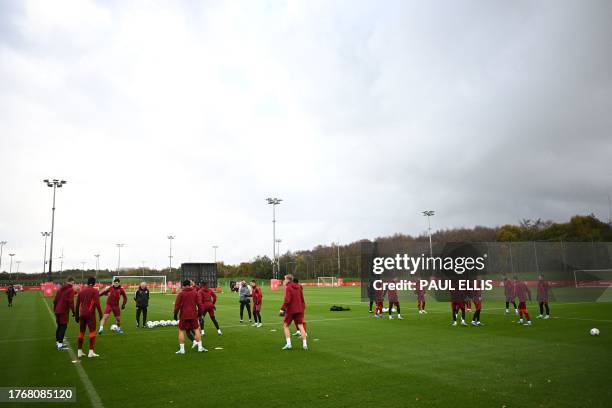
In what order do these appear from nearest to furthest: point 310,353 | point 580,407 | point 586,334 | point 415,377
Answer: point 580,407 → point 415,377 → point 310,353 → point 586,334

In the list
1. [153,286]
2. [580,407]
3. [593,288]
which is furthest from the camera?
[153,286]

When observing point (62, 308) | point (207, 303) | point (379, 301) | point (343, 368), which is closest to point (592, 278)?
point (379, 301)

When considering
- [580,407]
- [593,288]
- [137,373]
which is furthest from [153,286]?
[580,407]

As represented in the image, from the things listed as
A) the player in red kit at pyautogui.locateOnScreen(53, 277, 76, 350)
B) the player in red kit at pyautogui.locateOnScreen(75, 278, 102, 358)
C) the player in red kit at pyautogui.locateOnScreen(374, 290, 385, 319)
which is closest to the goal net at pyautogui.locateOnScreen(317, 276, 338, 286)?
the player in red kit at pyautogui.locateOnScreen(374, 290, 385, 319)

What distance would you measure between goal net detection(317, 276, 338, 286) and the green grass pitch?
241 ft

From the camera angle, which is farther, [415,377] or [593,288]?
[593,288]

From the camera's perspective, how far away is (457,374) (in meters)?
9.16

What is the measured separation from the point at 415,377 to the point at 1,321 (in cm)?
2424

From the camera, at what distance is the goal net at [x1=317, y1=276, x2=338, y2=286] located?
8957 centimetres

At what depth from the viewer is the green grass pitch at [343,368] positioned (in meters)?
7.45

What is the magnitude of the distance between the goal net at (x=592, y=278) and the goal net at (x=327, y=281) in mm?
47947

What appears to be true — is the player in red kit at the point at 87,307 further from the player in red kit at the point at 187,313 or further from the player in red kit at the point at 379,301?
the player in red kit at the point at 379,301

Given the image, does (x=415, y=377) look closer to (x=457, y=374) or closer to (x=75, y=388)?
(x=457, y=374)

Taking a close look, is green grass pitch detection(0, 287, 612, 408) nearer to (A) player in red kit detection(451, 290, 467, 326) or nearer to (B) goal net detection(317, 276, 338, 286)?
(A) player in red kit detection(451, 290, 467, 326)
